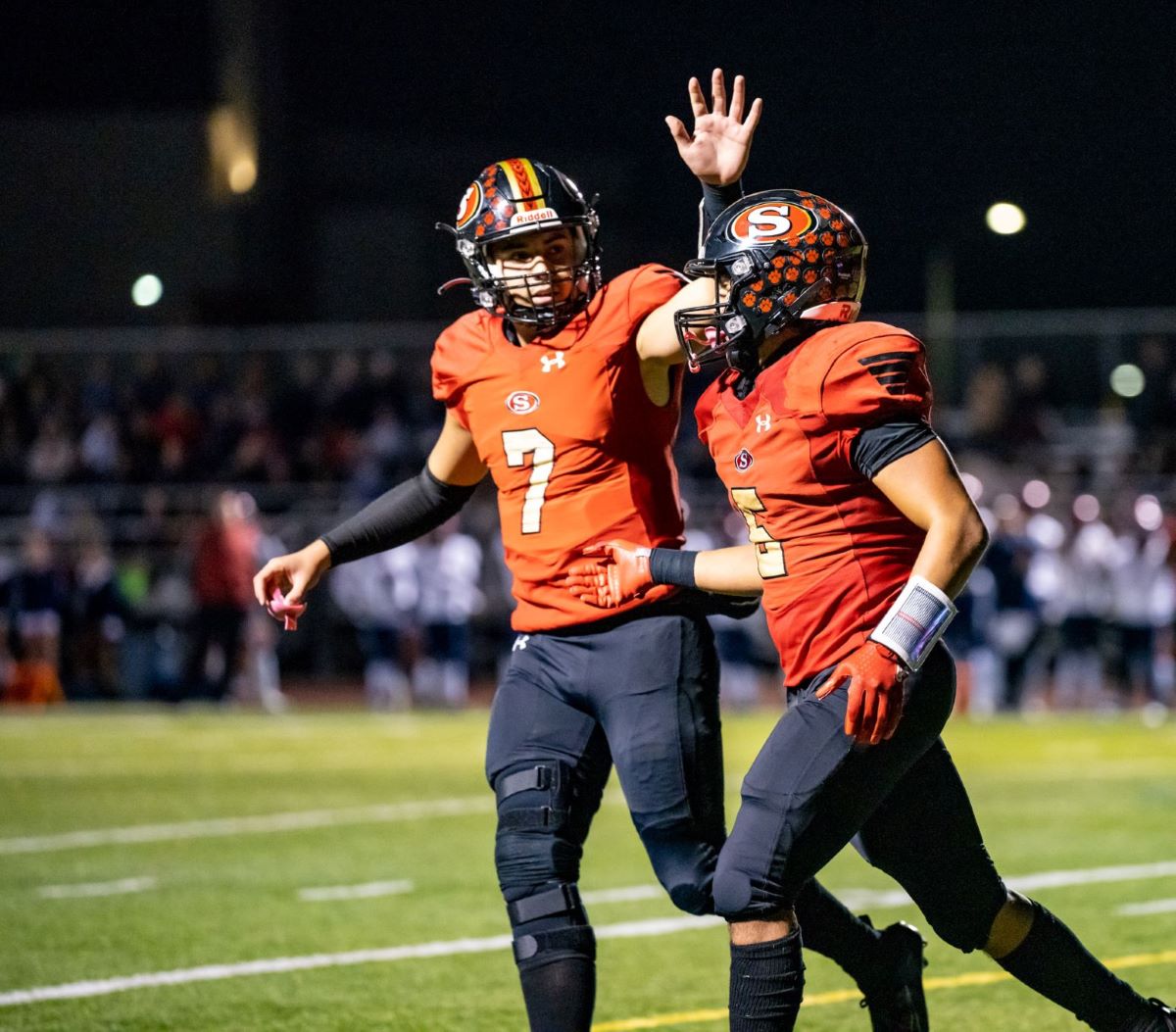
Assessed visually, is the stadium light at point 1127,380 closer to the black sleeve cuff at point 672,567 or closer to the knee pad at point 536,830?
the black sleeve cuff at point 672,567

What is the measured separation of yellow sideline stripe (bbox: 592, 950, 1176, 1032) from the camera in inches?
200

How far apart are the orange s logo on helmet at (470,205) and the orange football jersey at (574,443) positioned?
306 mm

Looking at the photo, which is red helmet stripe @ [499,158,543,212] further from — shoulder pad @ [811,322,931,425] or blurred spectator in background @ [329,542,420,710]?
blurred spectator in background @ [329,542,420,710]

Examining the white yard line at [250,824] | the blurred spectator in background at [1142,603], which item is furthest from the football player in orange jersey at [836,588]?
the blurred spectator in background at [1142,603]

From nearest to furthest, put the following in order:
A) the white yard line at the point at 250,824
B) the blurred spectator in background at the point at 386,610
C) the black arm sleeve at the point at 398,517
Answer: the black arm sleeve at the point at 398,517 → the white yard line at the point at 250,824 → the blurred spectator in background at the point at 386,610

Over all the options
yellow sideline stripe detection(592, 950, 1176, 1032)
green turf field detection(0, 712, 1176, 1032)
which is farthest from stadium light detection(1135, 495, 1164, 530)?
yellow sideline stripe detection(592, 950, 1176, 1032)

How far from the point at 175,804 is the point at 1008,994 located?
5755 millimetres

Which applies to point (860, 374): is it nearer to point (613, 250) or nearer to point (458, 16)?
point (613, 250)

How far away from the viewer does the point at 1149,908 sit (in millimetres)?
6691

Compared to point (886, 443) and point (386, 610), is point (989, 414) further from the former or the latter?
point (886, 443)

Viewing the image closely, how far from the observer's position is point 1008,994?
5496 mm

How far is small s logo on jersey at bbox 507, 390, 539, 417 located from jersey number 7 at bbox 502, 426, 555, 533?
0.15ft

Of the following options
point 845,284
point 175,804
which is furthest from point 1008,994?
point 175,804

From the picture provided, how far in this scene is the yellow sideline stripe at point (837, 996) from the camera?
16.6 ft
